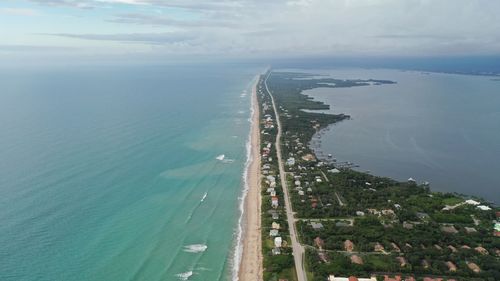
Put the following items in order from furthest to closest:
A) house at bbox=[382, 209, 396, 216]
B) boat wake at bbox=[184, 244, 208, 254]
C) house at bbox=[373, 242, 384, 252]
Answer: house at bbox=[382, 209, 396, 216]
boat wake at bbox=[184, 244, 208, 254]
house at bbox=[373, 242, 384, 252]

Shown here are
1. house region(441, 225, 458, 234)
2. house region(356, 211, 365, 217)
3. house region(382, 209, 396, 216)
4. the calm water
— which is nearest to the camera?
house region(441, 225, 458, 234)

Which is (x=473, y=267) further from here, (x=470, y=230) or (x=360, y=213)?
(x=360, y=213)

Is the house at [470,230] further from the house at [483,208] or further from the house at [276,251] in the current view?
the house at [276,251]

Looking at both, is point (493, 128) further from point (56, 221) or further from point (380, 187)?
point (56, 221)

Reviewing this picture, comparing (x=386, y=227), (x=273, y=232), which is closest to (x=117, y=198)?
(x=273, y=232)

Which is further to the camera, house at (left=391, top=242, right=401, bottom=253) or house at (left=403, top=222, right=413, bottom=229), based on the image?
house at (left=403, top=222, right=413, bottom=229)

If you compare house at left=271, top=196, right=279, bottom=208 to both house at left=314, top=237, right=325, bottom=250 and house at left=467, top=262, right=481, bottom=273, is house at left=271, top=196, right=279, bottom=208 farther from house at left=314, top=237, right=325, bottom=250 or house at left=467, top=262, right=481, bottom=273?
house at left=467, top=262, right=481, bottom=273

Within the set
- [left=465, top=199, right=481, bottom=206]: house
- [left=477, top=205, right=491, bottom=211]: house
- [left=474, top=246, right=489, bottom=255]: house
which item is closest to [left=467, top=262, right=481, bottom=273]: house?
[left=474, top=246, right=489, bottom=255]: house
